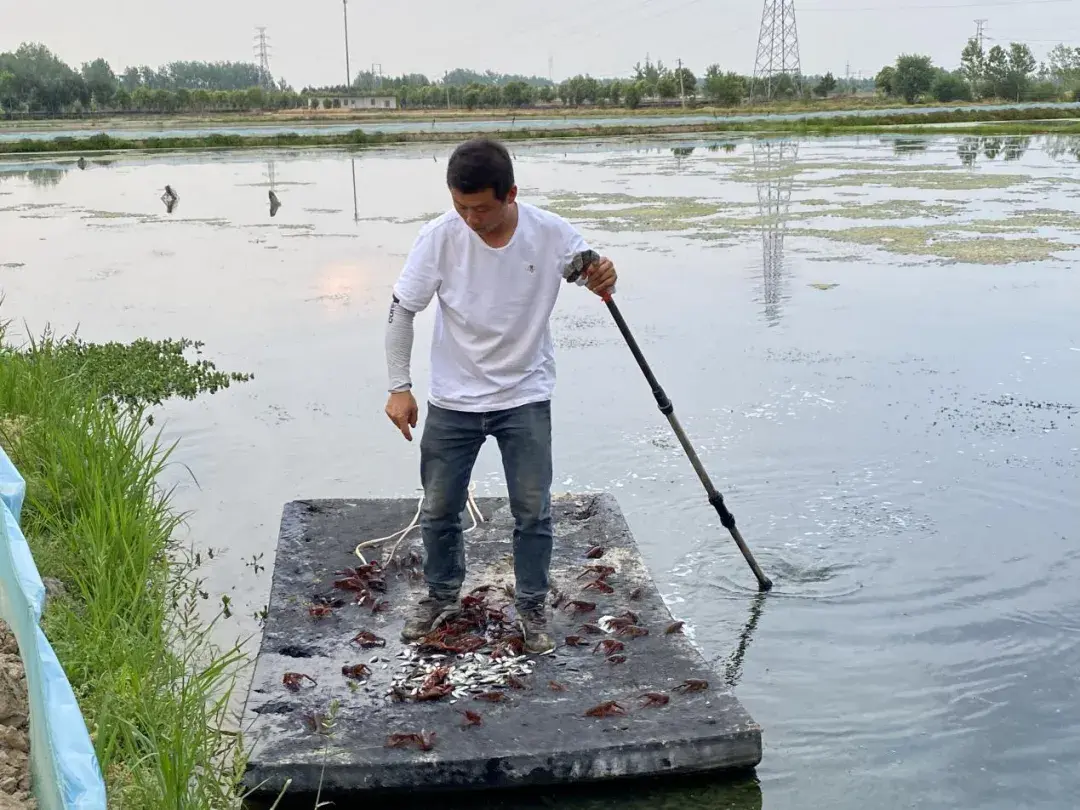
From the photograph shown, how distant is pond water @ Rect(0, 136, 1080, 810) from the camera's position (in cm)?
525

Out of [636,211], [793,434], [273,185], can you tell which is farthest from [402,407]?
[273,185]

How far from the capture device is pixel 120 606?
18.3 ft

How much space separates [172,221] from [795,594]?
2143 centimetres

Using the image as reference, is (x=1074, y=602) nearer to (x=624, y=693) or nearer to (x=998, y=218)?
(x=624, y=693)

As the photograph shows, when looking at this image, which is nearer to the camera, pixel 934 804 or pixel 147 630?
pixel 934 804

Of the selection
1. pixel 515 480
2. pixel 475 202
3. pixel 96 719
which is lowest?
pixel 96 719

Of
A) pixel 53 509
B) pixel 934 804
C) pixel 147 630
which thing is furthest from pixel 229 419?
pixel 934 804

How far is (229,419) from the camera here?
1008 centimetres

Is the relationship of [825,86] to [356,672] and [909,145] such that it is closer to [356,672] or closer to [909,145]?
[909,145]

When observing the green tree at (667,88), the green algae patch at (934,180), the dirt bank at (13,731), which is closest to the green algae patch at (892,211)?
the green algae patch at (934,180)

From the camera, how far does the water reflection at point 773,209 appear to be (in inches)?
576

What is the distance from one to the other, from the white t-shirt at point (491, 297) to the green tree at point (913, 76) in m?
94.1

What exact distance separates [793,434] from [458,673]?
4571mm

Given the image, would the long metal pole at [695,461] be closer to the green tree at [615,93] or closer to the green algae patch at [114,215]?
the green algae patch at [114,215]
